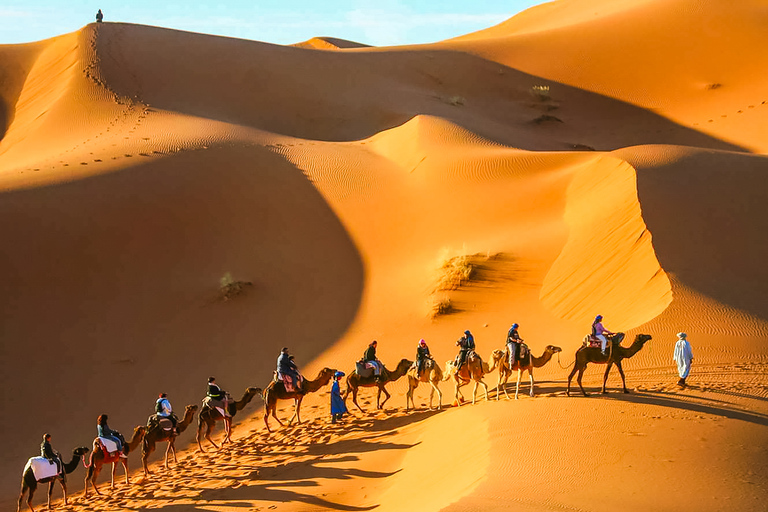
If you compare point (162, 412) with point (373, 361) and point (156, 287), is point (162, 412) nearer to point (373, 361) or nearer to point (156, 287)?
point (373, 361)

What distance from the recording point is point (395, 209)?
101ft

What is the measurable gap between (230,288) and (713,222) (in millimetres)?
13801

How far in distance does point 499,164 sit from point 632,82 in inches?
936

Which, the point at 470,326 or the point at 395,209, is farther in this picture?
the point at 395,209

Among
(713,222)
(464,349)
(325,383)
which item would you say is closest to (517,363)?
(464,349)

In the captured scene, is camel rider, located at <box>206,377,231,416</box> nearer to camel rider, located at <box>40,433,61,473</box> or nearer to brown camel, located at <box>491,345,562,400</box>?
camel rider, located at <box>40,433,61,473</box>

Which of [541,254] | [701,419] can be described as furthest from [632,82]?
[701,419]

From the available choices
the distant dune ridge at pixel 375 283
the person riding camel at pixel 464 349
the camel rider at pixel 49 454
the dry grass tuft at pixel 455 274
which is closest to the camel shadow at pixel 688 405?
the distant dune ridge at pixel 375 283

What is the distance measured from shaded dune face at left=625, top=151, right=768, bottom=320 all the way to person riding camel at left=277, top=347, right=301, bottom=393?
31.5 ft

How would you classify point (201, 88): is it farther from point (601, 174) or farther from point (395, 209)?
point (601, 174)

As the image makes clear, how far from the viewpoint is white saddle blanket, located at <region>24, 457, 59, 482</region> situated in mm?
15797

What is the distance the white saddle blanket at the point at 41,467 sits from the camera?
51.8ft

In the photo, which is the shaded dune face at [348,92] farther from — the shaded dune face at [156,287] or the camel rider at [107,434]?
the camel rider at [107,434]

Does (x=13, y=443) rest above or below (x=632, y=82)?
below
